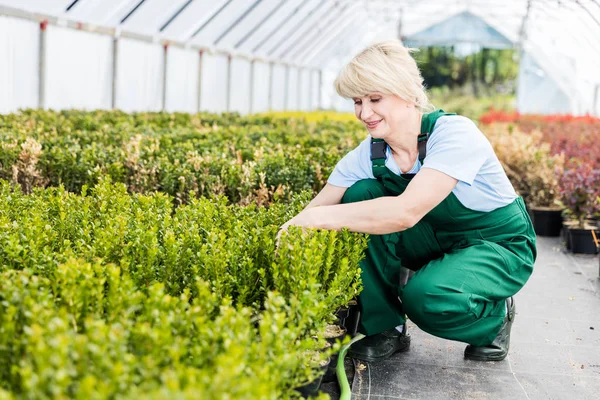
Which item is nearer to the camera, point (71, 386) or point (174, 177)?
point (71, 386)

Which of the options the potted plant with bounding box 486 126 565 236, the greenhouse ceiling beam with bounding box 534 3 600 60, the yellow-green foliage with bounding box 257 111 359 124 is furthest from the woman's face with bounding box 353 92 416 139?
the greenhouse ceiling beam with bounding box 534 3 600 60

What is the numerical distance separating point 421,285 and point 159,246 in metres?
1.23

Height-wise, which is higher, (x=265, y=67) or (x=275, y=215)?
(x=265, y=67)

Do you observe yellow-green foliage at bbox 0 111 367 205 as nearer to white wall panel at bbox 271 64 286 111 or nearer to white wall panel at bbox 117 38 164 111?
white wall panel at bbox 117 38 164 111

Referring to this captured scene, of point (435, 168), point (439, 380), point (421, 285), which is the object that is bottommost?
point (439, 380)

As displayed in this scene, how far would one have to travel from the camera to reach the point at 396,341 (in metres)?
3.76

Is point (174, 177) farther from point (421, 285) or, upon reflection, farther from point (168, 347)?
point (168, 347)

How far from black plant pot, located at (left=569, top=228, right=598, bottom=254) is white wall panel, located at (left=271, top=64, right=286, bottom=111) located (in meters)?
22.4

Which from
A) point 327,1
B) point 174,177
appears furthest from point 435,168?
point 327,1

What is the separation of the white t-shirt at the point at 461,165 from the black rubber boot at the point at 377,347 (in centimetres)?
79

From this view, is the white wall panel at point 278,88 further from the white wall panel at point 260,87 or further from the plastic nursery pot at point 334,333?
the plastic nursery pot at point 334,333

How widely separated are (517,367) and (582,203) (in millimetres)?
3802

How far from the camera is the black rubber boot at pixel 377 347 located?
3.65 metres

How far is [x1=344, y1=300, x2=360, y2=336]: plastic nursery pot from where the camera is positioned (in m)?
3.77
